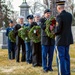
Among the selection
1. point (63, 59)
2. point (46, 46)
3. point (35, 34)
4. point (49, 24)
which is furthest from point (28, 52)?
point (63, 59)

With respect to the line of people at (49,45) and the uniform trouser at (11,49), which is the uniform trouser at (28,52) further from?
the uniform trouser at (11,49)

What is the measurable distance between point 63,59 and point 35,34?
9.91 feet

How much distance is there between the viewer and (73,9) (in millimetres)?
46656

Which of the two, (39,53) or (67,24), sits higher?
(67,24)

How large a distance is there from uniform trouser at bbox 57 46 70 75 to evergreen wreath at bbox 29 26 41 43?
9.08 ft

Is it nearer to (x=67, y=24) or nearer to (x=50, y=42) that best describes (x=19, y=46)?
(x=50, y=42)

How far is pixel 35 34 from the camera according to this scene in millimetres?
10648

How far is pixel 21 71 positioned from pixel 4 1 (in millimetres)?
43089

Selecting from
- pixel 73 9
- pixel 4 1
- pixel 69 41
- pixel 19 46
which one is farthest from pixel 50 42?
pixel 4 1

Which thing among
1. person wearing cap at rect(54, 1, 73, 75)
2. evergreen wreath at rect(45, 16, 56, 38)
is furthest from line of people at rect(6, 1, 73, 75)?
evergreen wreath at rect(45, 16, 56, 38)

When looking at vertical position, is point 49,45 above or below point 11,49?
above

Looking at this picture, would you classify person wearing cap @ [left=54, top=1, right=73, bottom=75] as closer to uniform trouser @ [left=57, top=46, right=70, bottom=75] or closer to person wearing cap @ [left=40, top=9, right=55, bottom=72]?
uniform trouser @ [left=57, top=46, right=70, bottom=75]

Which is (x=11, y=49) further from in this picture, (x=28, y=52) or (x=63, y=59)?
(x=63, y=59)

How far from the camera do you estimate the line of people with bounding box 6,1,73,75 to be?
25.3ft
